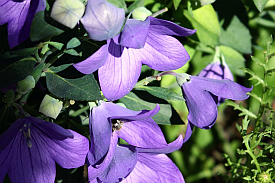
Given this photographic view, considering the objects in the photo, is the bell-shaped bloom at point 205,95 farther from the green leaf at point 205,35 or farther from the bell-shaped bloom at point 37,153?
the green leaf at point 205,35

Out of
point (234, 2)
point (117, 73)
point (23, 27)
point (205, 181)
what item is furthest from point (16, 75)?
point (205, 181)

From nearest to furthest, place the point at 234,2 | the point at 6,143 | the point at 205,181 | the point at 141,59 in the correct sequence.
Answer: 1. the point at 6,143
2. the point at 141,59
3. the point at 234,2
4. the point at 205,181

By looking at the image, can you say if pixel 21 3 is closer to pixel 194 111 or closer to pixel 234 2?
pixel 194 111

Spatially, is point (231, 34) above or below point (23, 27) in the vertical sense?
below

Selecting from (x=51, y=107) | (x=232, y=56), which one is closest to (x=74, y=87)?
(x=51, y=107)

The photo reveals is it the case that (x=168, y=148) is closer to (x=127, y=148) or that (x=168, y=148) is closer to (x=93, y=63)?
(x=127, y=148)
